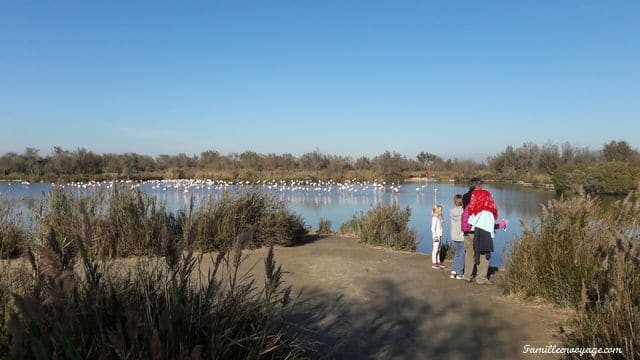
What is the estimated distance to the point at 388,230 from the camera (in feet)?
39.3

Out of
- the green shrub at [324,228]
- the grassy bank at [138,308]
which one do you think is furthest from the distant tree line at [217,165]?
the grassy bank at [138,308]

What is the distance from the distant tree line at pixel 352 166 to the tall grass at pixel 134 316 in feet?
125

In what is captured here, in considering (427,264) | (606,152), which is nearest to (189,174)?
(606,152)

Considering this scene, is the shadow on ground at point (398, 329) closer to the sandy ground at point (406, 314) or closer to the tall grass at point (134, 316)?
the sandy ground at point (406, 314)

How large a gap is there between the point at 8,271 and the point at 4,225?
5.71m

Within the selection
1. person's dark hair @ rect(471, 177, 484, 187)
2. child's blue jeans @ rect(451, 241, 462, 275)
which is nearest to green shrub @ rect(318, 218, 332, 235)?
child's blue jeans @ rect(451, 241, 462, 275)

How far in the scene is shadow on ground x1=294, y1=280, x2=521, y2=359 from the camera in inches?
182

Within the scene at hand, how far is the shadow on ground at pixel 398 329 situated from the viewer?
462cm

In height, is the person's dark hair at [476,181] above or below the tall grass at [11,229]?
above

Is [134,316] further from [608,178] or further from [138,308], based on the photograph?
[608,178]

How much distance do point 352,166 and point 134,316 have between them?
7168 centimetres

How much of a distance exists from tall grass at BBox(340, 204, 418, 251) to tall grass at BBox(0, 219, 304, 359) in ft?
26.5

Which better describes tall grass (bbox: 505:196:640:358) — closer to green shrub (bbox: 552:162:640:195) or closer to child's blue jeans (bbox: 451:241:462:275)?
child's blue jeans (bbox: 451:241:462:275)

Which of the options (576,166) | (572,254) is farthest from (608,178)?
(572,254)
